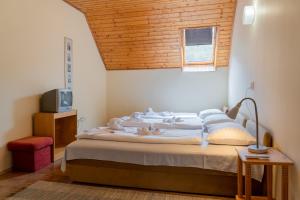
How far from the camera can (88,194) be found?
8.61 feet

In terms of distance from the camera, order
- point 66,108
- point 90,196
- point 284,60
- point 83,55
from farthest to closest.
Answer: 1. point 83,55
2. point 66,108
3. point 90,196
4. point 284,60

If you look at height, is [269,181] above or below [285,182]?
below

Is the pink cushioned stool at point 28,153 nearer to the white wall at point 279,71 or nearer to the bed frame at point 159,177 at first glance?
the bed frame at point 159,177

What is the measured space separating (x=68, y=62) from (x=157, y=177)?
9.94ft

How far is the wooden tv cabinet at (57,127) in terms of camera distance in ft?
12.3

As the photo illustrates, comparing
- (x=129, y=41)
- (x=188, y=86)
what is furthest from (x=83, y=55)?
(x=188, y=86)

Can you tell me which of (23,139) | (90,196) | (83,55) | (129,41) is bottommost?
(90,196)

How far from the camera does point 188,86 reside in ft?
19.6

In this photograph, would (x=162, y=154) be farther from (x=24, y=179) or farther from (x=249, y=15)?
(x=249, y=15)

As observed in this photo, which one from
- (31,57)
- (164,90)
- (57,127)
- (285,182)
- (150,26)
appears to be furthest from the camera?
(164,90)

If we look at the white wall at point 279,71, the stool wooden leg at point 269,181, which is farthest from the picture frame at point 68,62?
the stool wooden leg at point 269,181

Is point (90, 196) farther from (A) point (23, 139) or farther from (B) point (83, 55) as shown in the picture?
(B) point (83, 55)

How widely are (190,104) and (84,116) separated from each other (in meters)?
2.49

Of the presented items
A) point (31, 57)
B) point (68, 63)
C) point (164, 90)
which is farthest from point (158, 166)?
point (164, 90)
